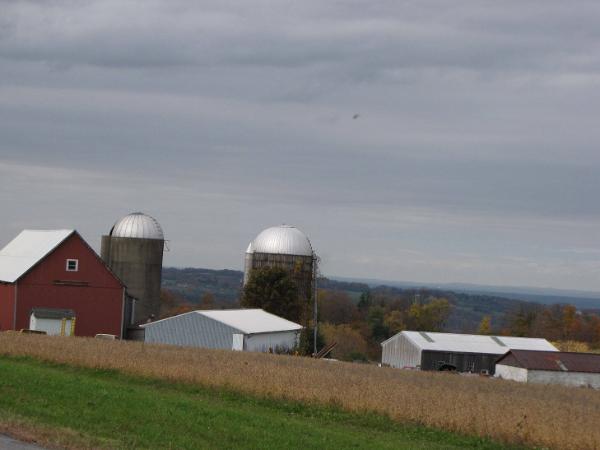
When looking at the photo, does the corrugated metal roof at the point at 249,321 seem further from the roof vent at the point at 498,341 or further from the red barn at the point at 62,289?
the roof vent at the point at 498,341

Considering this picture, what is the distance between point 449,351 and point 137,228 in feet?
77.8

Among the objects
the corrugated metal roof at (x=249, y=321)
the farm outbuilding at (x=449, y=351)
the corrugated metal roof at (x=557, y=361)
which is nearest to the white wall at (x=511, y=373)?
the corrugated metal roof at (x=557, y=361)

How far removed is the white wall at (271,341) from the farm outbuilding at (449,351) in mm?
12343

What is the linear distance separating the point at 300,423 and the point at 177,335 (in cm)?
3520

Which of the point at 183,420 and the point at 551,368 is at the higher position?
the point at 183,420

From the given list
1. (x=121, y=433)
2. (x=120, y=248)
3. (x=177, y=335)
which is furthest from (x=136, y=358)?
(x=120, y=248)

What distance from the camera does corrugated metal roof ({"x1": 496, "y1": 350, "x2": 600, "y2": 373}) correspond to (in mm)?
55938

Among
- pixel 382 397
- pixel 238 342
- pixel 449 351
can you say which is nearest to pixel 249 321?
pixel 238 342

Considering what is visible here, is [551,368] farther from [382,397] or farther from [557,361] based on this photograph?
[382,397]

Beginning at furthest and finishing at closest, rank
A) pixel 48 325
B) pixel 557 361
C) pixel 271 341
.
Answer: pixel 557 361, pixel 271 341, pixel 48 325

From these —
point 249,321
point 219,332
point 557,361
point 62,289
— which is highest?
point 62,289

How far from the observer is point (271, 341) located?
52656 millimetres

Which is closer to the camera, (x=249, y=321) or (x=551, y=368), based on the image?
(x=249, y=321)

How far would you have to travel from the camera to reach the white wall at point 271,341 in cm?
5003
